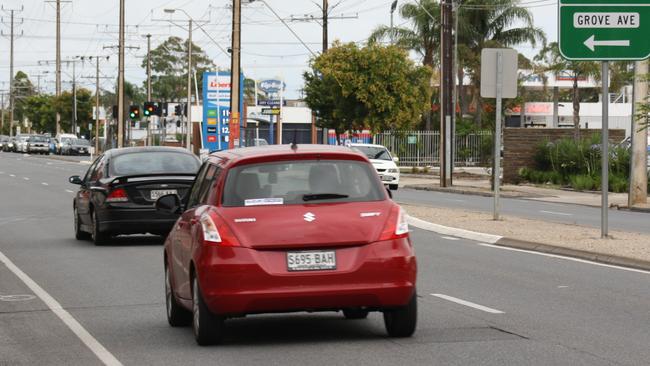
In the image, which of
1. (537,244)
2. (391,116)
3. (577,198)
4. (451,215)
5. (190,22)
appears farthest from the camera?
(190,22)

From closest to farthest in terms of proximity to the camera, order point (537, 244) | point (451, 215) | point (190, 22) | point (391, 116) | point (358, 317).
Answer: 1. point (358, 317)
2. point (537, 244)
3. point (451, 215)
4. point (391, 116)
5. point (190, 22)

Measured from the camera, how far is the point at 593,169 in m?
45.0

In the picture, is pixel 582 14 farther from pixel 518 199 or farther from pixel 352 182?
pixel 518 199

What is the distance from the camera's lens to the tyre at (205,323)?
9.80 metres

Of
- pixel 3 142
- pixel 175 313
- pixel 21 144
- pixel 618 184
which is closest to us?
pixel 175 313

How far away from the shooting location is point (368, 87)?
54.5 meters

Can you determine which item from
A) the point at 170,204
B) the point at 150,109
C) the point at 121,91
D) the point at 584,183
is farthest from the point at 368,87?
the point at 170,204

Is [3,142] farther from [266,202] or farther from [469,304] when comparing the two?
[266,202]

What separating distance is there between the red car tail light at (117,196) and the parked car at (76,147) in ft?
269

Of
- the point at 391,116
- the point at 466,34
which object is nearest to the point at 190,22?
the point at 466,34

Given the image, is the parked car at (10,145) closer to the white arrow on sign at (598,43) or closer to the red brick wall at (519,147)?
the red brick wall at (519,147)

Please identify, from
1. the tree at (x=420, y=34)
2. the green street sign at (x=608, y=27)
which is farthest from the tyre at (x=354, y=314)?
the tree at (x=420, y=34)

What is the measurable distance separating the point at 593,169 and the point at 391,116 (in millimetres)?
12000

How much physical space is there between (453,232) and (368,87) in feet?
107
